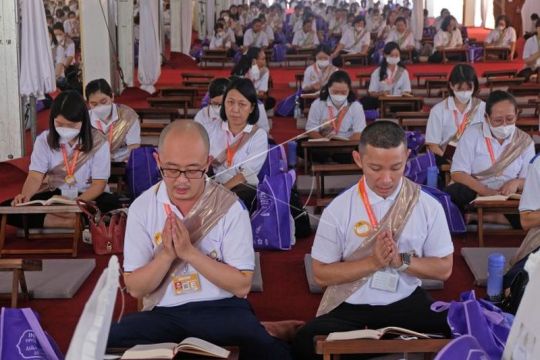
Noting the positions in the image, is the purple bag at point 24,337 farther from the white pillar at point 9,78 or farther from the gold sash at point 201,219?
the white pillar at point 9,78

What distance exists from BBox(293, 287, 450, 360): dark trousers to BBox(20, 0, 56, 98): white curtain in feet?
15.9

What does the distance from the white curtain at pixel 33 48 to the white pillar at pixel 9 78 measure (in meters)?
0.08

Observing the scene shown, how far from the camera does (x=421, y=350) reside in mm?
2617

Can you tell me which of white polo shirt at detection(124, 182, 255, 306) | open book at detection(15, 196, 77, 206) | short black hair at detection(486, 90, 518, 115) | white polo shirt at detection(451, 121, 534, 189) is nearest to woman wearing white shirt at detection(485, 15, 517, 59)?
white polo shirt at detection(451, 121, 534, 189)

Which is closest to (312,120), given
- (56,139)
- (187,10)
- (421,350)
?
(56,139)

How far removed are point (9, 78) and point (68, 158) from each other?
7.86 ft

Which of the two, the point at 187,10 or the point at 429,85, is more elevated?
the point at 187,10

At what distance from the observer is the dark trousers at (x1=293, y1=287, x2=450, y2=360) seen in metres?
3.14

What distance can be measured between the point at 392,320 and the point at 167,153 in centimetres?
96

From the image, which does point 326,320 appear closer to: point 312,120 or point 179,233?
point 179,233

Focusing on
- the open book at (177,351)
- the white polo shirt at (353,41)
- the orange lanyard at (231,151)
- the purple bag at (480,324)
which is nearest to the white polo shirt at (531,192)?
the purple bag at (480,324)

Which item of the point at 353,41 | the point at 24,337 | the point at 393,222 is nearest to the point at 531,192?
the point at 393,222

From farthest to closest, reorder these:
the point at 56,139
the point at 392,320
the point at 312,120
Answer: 1. the point at 312,120
2. the point at 56,139
3. the point at 392,320

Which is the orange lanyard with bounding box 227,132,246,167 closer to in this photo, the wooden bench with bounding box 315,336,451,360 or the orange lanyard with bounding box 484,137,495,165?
the orange lanyard with bounding box 484,137,495,165
